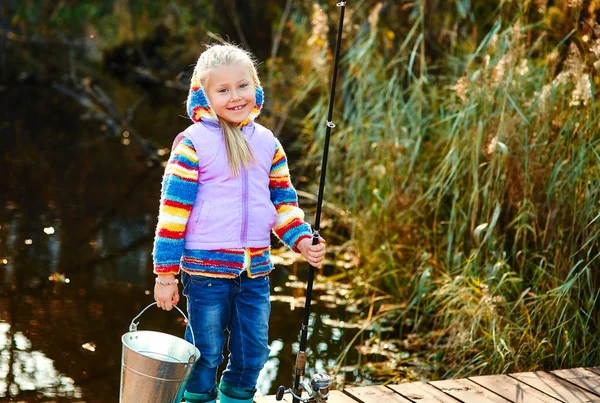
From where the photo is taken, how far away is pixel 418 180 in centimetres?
527

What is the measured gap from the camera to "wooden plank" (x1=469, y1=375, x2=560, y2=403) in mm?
3441

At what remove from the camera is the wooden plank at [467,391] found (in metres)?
3.42

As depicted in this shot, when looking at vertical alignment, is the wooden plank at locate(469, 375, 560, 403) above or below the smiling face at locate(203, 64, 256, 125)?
below

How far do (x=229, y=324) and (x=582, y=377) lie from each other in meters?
1.53

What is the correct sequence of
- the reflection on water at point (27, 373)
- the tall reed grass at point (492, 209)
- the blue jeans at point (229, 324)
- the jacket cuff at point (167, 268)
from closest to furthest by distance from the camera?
1. the jacket cuff at point (167, 268)
2. the blue jeans at point (229, 324)
3. the reflection on water at point (27, 373)
4. the tall reed grass at point (492, 209)

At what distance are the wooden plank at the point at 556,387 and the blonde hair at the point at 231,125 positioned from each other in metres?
1.49

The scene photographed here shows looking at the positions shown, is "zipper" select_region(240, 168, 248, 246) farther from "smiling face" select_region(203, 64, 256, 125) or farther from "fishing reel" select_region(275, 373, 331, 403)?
"fishing reel" select_region(275, 373, 331, 403)

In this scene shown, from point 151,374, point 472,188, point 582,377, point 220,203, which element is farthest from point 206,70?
point 472,188

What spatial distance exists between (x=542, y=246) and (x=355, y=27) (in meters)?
2.40

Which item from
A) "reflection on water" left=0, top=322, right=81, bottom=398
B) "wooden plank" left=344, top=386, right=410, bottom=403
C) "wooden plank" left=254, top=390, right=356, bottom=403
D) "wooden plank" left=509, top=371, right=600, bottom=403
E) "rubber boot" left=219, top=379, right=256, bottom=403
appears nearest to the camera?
"rubber boot" left=219, top=379, right=256, bottom=403

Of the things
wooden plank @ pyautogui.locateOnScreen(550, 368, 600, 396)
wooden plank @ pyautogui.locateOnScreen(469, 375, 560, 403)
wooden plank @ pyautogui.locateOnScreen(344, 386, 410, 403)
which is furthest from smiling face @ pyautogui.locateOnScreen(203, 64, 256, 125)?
wooden plank @ pyautogui.locateOnScreen(550, 368, 600, 396)

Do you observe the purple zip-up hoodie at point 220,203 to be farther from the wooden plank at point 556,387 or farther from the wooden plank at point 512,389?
the wooden plank at point 556,387

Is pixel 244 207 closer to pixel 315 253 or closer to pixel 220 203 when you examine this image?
pixel 220 203

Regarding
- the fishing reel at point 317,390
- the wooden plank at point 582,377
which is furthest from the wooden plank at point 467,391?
the fishing reel at point 317,390
